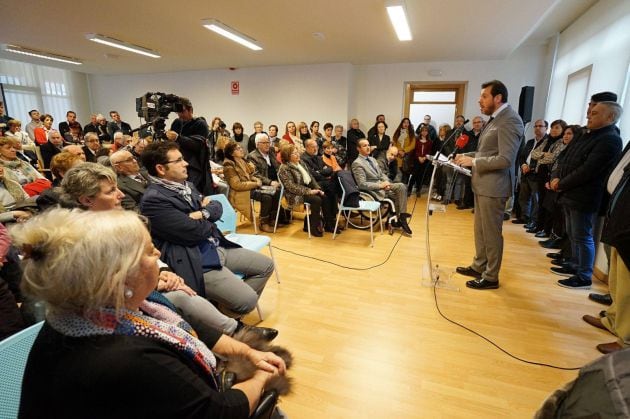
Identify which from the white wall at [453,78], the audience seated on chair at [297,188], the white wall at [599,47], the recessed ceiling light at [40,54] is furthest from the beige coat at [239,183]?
the recessed ceiling light at [40,54]

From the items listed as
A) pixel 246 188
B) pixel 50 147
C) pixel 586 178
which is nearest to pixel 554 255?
pixel 586 178

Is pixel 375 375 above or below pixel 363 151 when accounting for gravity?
below

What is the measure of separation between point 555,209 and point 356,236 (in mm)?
2254

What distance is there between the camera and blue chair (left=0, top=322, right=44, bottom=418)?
82cm

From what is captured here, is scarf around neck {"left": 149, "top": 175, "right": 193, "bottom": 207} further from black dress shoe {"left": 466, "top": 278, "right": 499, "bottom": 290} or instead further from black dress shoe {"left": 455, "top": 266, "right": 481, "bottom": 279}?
black dress shoe {"left": 455, "top": 266, "right": 481, "bottom": 279}

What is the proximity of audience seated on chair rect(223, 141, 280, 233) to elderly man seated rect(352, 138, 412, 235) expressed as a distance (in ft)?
3.74

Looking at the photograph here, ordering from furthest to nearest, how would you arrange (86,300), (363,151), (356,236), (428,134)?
(428,134), (363,151), (356,236), (86,300)

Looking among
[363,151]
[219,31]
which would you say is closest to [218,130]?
[219,31]

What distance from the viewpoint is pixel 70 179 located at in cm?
163

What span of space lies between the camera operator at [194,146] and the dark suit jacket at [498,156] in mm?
2524

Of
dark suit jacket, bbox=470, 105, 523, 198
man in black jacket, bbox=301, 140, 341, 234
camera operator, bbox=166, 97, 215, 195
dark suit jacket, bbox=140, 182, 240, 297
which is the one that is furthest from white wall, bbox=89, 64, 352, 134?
Result: dark suit jacket, bbox=140, 182, 240, 297

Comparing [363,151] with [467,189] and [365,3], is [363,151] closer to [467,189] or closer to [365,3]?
[365,3]

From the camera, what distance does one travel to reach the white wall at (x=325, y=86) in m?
6.90

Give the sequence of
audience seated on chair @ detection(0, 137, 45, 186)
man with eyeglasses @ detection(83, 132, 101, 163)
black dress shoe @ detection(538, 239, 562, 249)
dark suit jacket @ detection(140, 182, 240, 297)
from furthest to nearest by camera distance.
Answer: man with eyeglasses @ detection(83, 132, 101, 163)
black dress shoe @ detection(538, 239, 562, 249)
audience seated on chair @ detection(0, 137, 45, 186)
dark suit jacket @ detection(140, 182, 240, 297)
